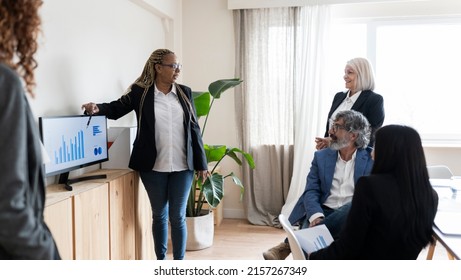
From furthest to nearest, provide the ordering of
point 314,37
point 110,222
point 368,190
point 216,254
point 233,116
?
1. point 233,116
2. point 314,37
3. point 216,254
4. point 110,222
5. point 368,190

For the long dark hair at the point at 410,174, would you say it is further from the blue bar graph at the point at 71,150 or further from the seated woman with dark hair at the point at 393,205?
the blue bar graph at the point at 71,150

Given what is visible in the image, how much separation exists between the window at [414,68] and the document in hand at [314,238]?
2434 mm

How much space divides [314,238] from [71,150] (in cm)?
125

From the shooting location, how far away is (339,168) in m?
2.05

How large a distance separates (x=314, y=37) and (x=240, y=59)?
2.35ft

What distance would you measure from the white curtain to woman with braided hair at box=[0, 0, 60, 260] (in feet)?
9.83

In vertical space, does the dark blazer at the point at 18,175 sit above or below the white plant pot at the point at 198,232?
above

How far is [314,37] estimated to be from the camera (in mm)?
3654

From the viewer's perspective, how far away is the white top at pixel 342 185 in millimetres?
2018

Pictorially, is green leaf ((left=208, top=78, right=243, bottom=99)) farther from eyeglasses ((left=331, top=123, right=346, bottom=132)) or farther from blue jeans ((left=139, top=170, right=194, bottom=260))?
eyeglasses ((left=331, top=123, right=346, bottom=132))

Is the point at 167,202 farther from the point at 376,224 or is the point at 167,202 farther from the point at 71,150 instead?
the point at 376,224

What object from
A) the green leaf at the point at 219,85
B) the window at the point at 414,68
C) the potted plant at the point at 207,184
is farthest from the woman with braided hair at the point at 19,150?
the window at the point at 414,68

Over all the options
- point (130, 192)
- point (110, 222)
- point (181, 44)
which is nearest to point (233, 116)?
point (181, 44)

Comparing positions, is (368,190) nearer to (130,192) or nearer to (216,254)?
(130,192)
